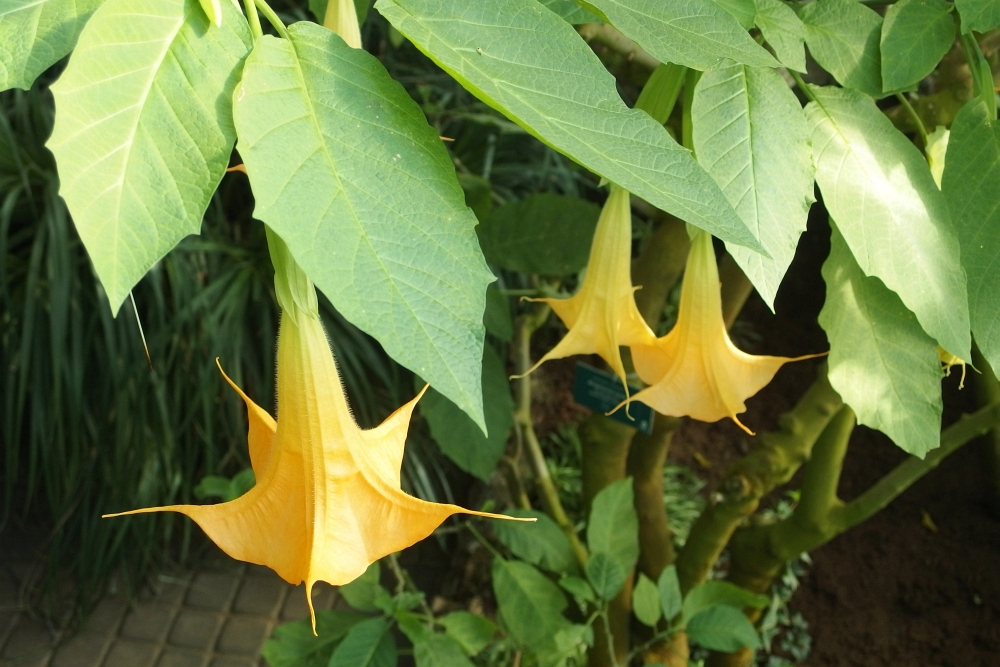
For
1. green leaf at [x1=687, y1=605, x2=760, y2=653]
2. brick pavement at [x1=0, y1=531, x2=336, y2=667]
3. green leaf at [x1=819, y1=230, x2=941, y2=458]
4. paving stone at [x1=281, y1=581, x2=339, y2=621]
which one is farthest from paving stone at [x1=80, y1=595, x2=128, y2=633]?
green leaf at [x1=819, y1=230, x2=941, y2=458]

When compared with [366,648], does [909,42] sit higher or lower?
higher

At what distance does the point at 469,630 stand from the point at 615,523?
23 centimetres

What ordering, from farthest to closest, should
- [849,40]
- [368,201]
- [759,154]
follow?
[849,40]
[759,154]
[368,201]

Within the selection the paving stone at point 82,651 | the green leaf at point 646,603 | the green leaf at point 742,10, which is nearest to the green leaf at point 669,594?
the green leaf at point 646,603

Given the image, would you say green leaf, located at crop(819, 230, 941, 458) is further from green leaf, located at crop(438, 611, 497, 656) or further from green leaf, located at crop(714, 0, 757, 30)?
green leaf, located at crop(438, 611, 497, 656)

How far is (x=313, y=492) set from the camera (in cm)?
40

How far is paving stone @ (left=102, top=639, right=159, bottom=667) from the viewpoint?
1973 mm

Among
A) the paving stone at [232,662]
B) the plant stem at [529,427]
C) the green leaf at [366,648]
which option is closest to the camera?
the green leaf at [366,648]

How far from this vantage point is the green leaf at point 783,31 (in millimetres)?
490

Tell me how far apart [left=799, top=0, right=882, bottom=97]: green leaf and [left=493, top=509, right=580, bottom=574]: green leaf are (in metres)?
0.76

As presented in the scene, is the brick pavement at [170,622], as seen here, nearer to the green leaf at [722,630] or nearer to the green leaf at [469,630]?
the green leaf at [469,630]

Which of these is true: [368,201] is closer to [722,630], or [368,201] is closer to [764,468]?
[722,630]

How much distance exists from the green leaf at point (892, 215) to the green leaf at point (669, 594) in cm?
70

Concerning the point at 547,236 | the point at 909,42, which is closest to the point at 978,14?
the point at 909,42
